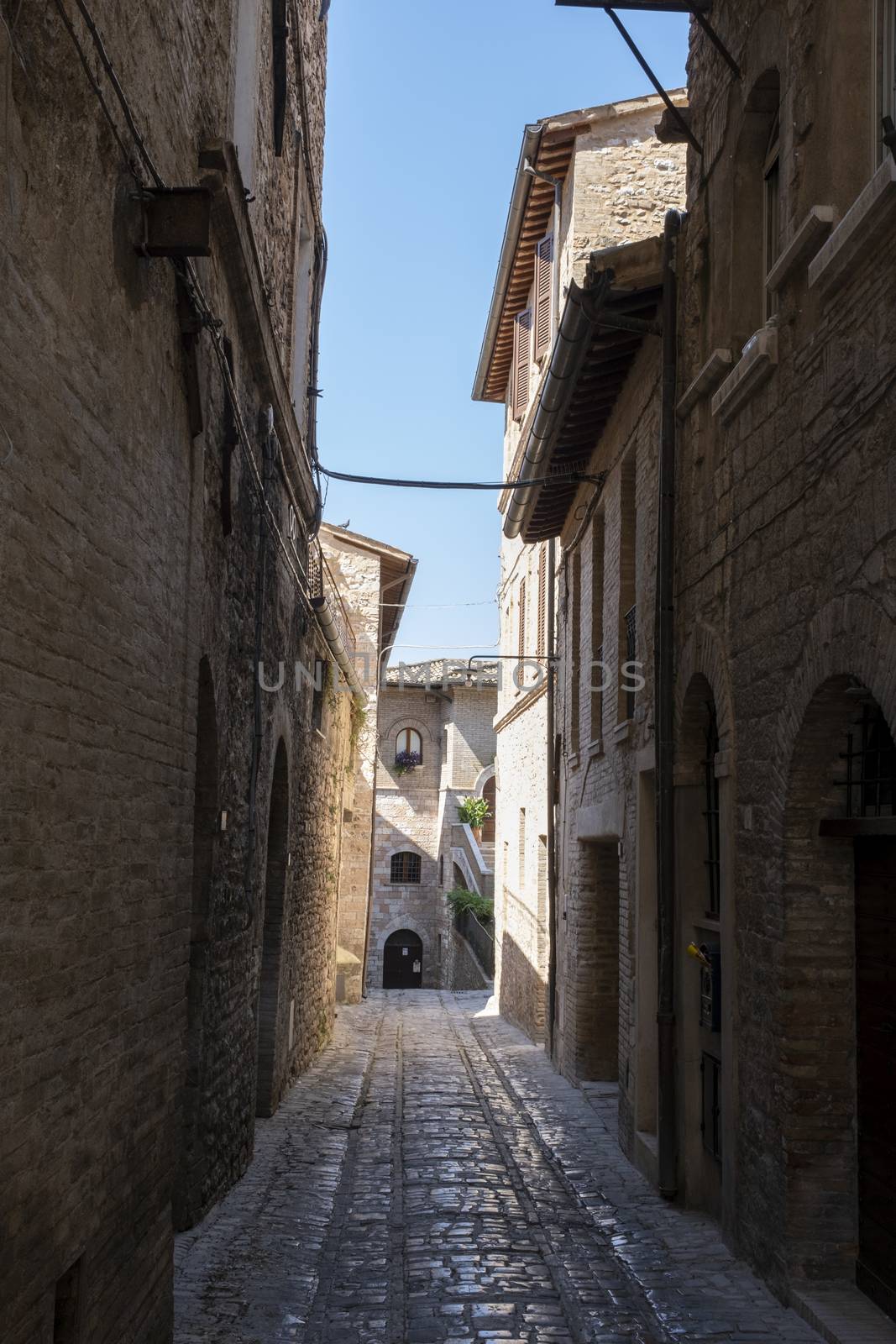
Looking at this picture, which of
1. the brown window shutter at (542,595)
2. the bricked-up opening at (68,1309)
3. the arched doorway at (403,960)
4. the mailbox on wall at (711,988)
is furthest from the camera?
the arched doorway at (403,960)

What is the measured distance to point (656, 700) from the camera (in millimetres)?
8586

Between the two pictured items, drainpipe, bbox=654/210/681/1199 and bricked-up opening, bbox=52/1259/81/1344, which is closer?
bricked-up opening, bbox=52/1259/81/1344

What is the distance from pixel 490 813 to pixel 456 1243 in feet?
98.7

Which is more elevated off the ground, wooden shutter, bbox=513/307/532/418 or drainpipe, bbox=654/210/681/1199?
wooden shutter, bbox=513/307/532/418

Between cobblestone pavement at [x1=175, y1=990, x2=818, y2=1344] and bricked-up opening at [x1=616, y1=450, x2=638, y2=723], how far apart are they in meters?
3.56

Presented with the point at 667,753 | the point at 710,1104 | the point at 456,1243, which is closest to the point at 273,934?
the point at 667,753

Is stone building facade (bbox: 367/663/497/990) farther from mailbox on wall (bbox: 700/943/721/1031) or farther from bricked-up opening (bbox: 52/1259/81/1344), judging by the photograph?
bricked-up opening (bbox: 52/1259/81/1344)

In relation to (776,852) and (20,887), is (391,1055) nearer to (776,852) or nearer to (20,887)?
(776,852)

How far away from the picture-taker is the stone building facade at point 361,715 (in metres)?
23.5

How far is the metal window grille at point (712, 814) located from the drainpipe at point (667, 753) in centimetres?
23

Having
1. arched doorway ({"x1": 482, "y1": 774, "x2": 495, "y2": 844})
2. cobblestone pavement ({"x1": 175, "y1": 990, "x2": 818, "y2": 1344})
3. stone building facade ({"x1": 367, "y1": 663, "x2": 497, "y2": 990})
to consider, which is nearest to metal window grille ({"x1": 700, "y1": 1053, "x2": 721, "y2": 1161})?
Result: cobblestone pavement ({"x1": 175, "y1": 990, "x2": 818, "y2": 1344})

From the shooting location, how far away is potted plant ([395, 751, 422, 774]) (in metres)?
39.1

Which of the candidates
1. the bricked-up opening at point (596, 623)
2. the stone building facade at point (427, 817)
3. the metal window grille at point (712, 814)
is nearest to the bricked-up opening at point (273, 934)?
the bricked-up opening at point (596, 623)

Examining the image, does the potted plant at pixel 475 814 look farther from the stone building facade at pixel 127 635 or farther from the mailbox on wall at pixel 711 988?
the mailbox on wall at pixel 711 988
